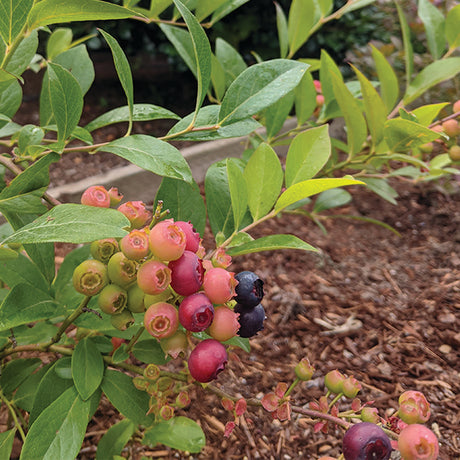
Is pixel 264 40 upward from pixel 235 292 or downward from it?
downward

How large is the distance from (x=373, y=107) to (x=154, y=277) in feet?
1.91

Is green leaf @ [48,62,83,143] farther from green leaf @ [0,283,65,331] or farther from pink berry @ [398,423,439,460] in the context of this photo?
pink berry @ [398,423,439,460]

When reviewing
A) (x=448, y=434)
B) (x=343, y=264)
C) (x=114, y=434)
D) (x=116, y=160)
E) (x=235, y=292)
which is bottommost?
(x=116, y=160)

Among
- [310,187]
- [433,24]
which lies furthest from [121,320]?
[433,24]

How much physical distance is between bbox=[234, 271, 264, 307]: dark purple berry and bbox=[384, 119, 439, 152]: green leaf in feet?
1.28

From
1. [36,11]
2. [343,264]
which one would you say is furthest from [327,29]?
[36,11]

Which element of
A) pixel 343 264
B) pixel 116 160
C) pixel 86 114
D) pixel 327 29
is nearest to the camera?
pixel 343 264

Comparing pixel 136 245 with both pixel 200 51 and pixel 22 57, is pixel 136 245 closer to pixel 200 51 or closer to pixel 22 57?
pixel 200 51

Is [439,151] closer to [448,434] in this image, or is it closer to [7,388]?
[448,434]

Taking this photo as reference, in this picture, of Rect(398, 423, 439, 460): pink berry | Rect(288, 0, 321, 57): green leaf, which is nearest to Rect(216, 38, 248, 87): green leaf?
Rect(288, 0, 321, 57): green leaf

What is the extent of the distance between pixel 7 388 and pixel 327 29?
2.74 meters

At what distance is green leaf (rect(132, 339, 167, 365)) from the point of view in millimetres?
708

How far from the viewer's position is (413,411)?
1.75 ft

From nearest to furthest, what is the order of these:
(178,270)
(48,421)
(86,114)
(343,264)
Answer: (178,270) < (48,421) < (343,264) < (86,114)
